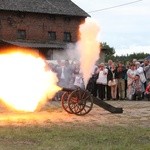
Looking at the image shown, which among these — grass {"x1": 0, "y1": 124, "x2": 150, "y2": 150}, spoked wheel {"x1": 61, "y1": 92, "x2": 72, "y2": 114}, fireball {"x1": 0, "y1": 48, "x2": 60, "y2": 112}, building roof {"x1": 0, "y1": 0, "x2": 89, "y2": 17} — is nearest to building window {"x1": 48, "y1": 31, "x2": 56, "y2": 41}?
building roof {"x1": 0, "y1": 0, "x2": 89, "y2": 17}

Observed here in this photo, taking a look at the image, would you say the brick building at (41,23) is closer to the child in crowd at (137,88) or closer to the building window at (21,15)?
the building window at (21,15)

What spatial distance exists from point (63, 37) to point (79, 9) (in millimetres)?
3244

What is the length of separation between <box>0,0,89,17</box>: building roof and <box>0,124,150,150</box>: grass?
38.8m

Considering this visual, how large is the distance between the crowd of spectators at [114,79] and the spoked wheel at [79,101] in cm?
589

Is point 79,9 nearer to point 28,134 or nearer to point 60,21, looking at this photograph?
point 60,21

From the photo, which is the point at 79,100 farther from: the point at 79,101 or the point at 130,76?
the point at 130,76

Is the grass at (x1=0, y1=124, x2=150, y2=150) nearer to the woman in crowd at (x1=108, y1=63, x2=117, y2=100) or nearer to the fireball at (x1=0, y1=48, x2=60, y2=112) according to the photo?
the fireball at (x1=0, y1=48, x2=60, y2=112)

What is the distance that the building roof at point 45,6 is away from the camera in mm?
53094

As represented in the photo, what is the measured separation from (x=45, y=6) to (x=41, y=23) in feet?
5.54

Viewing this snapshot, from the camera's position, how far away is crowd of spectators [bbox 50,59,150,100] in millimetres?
25234

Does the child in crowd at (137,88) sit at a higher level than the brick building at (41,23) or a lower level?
lower

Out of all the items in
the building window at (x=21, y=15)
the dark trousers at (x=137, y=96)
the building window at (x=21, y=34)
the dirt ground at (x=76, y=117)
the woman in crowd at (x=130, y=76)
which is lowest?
the dirt ground at (x=76, y=117)

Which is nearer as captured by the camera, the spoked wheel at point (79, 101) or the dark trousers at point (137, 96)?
the spoked wheel at point (79, 101)

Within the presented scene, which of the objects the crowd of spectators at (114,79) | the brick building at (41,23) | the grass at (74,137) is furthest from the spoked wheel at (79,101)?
the brick building at (41,23)
